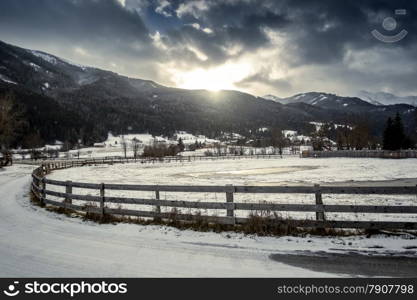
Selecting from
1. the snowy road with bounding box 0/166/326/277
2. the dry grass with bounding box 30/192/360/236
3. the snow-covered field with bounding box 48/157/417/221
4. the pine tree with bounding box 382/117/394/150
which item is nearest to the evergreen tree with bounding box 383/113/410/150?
the pine tree with bounding box 382/117/394/150

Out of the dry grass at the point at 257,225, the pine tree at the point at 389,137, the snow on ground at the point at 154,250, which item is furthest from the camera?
the pine tree at the point at 389,137

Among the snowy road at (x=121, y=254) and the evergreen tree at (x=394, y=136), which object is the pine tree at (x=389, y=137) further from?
the snowy road at (x=121, y=254)

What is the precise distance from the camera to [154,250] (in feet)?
23.4

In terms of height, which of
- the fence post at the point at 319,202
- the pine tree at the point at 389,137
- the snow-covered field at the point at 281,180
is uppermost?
the pine tree at the point at 389,137

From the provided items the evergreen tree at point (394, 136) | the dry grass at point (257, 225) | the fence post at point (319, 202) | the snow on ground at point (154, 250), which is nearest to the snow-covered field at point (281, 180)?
the dry grass at point (257, 225)

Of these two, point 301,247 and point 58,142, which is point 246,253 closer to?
point 301,247

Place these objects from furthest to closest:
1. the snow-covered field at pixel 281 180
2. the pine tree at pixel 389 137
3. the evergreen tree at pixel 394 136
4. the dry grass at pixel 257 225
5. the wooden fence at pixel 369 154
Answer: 1. the pine tree at pixel 389 137
2. the evergreen tree at pixel 394 136
3. the wooden fence at pixel 369 154
4. the snow-covered field at pixel 281 180
5. the dry grass at pixel 257 225

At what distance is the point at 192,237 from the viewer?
811cm

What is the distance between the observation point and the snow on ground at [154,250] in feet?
19.1

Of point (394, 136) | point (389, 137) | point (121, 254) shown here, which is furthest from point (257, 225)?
point (389, 137)

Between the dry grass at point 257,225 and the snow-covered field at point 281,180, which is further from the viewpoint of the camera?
the snow-covered field at point 281,180

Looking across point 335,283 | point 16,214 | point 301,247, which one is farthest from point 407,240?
point 16,214

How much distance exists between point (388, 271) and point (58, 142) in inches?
8085

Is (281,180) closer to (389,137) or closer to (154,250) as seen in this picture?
(154,250)
